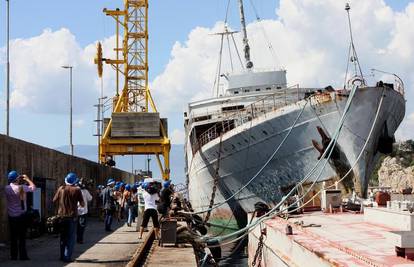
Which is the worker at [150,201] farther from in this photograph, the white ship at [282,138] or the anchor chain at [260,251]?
the white ship at [282,138]

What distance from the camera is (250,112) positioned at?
2475 centimetres

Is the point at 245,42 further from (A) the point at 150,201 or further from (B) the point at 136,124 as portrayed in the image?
(A) the point at 150,201

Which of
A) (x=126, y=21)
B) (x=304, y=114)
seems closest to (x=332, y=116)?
(x=304, y=114)

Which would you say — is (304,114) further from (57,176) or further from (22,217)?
(22,217)

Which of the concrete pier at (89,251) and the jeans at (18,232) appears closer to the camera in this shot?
the jeans at (18,232)

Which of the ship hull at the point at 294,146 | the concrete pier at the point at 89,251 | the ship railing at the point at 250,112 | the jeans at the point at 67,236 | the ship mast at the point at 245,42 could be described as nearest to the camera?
the jeans at the point at 67,236

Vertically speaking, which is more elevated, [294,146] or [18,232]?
[294,146]

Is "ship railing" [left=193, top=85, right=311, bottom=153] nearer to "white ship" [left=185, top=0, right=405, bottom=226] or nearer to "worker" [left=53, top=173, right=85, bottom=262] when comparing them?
"white ship" [left=185, top=0, right=405, bottom=226]

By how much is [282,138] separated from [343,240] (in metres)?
12.3

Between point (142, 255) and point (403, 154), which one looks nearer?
point (142, 255)

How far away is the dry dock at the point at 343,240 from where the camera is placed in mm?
7648

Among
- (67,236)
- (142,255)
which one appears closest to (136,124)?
(142,255)

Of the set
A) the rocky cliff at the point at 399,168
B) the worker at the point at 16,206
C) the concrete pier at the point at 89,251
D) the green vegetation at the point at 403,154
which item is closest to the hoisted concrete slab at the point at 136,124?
the concrete pier at the point at 89,251

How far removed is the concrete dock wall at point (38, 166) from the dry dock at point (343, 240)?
19.0ft
